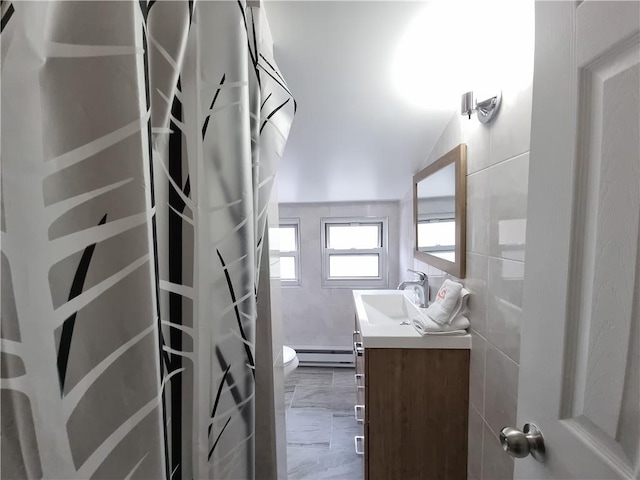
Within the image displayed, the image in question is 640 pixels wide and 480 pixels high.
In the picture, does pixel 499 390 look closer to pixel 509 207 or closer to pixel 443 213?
pixel 509 207

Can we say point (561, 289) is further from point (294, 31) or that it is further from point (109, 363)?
point (294, 31)

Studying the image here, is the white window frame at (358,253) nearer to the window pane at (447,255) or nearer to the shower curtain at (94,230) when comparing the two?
the window pane at (447,255)

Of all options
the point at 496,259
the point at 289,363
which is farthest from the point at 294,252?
the point at 496,259

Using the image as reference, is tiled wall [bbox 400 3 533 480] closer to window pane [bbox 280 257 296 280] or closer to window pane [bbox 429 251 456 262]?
window pane [bbox 429 251 456 262]

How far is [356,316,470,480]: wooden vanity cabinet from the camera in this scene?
3.79 ft

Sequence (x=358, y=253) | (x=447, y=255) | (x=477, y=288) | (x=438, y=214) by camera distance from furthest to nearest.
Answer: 1. (x=358, y=253)
2. (x=438, y=214)
3. (x=447, y=255)
4. (x=477, y=288)

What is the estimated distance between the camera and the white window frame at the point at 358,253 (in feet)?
9.52

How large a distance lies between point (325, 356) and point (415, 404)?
1.80 meters

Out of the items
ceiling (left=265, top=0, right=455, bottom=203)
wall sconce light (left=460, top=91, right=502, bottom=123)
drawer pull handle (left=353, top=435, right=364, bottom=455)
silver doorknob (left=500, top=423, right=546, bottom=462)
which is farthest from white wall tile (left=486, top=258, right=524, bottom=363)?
drawer pull handle (left=353, top=435, right=364, bottom=455)

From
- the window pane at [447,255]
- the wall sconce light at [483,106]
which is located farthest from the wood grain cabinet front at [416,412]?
the wall sconce light at [483,106]

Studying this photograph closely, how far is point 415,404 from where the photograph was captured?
1177mm

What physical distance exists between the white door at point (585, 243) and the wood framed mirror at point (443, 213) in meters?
0.65

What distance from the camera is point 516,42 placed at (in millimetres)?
811

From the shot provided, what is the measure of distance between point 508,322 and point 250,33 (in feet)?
3.51
